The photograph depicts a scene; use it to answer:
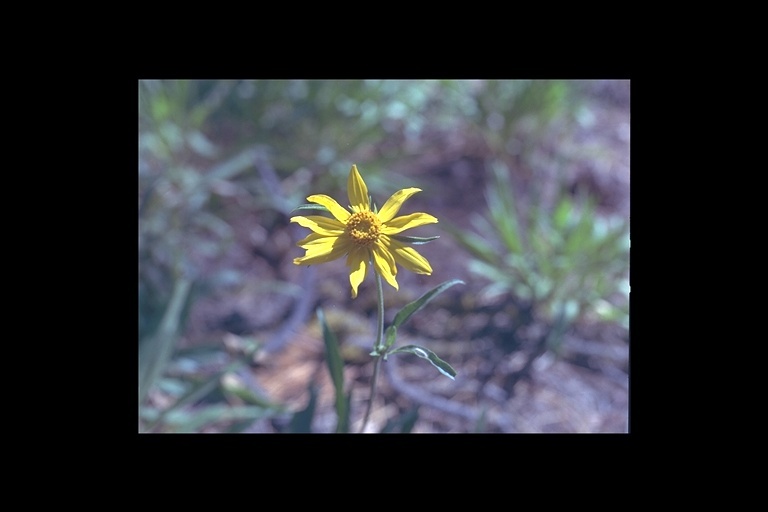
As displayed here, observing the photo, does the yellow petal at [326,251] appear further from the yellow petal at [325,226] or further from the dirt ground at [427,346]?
the dirt ground at [427,346]

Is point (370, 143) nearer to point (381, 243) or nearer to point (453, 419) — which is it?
point (453, 419)

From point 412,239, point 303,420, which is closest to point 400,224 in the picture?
point 412,239

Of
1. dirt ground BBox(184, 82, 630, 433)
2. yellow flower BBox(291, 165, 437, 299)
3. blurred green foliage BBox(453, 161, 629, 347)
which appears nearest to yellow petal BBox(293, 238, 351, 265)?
yellow flower BBox(291, 165, 437, 299)

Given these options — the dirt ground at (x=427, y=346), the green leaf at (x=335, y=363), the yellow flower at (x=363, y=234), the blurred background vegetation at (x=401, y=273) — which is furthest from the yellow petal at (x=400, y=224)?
the dirt ground at (x=427, y=346)

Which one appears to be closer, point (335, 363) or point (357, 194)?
point (357, 194)

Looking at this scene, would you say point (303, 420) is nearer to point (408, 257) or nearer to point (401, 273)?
point (408, 257)

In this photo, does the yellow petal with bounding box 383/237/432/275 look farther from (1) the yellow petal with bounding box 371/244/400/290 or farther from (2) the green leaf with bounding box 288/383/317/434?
(2) the green leaf with bounding box 288/383/317/434
